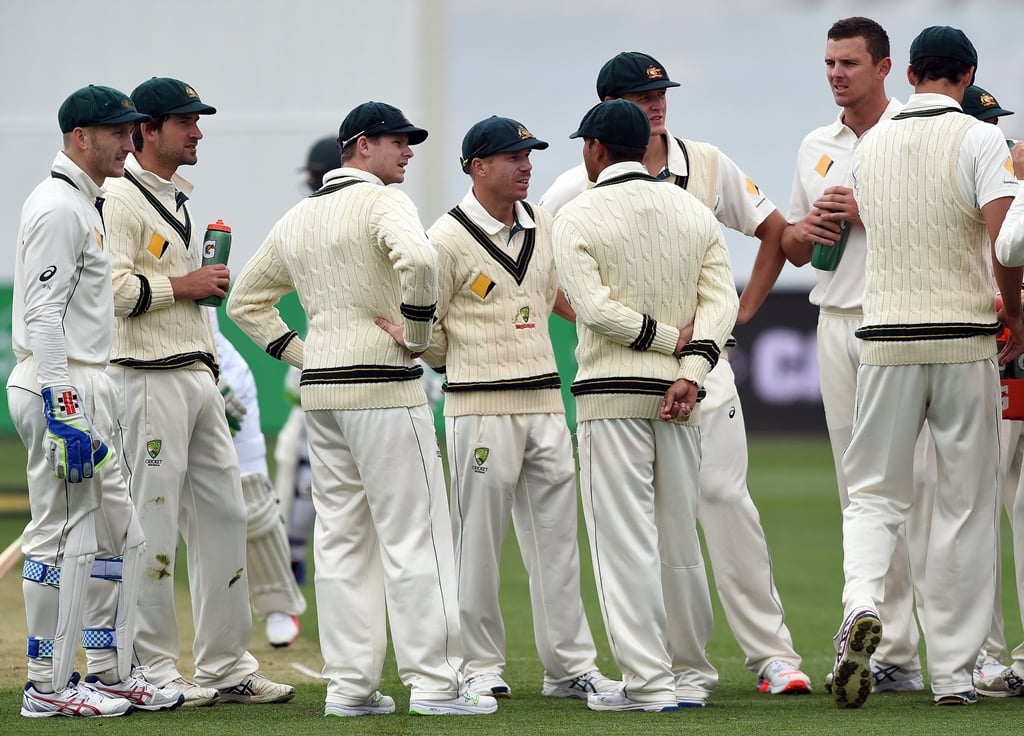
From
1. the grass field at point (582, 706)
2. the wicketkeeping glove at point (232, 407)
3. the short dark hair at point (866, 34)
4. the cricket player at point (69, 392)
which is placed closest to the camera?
the grass field at point (582, 706)

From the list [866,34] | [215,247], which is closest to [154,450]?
[215,247]

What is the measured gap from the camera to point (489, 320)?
245 inches

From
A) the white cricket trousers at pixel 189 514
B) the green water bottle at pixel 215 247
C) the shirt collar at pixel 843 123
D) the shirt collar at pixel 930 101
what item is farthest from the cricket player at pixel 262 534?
the shirt collar at pixel 930 101

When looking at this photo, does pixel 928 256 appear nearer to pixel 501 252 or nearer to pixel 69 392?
pixel 501 252

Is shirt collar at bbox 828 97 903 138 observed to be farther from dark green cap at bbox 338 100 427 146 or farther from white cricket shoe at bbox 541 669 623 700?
white cricket shoe at bbox 541 669 623 700

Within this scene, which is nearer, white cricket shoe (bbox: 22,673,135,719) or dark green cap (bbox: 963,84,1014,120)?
white cricket shoe (bbox: 22,673,135,719)

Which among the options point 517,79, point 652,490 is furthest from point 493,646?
point 517,79

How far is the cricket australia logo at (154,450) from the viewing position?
20.3ft

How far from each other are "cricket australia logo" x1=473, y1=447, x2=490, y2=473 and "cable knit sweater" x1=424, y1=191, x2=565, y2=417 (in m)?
0.14

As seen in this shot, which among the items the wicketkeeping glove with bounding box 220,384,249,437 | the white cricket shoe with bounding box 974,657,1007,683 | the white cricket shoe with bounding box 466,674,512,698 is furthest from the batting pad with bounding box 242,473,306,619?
the white cricket shoe with bounding box 974,657,1007,683

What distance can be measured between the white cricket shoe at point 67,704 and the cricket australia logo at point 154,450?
2.84 feet

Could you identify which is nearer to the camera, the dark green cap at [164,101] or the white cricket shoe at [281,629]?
the dark green cap at [164,101]

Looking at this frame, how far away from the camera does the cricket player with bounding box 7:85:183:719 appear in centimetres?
559

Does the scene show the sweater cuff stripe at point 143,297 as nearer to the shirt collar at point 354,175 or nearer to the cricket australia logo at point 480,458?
the shirt collar at point 354,175
